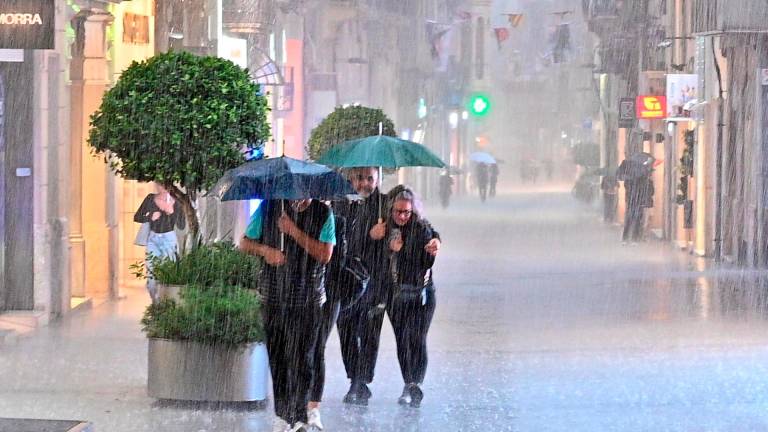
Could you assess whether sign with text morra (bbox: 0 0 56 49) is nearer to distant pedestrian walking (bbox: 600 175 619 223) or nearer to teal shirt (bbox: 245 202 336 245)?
teal shirt (bbox: 245 202 336 245)

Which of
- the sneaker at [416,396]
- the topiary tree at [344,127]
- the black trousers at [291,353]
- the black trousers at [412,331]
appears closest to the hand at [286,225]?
the black trousers at [291,353]

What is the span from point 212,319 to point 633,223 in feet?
71.3

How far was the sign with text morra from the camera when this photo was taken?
15039 mm

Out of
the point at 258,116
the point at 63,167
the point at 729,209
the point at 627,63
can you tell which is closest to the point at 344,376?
the point at 258,116

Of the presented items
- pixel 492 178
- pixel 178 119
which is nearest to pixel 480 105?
pixel 492 178

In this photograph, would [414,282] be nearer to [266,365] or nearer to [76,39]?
[266,365]

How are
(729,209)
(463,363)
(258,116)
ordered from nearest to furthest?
(258,116), (463,363), (729,209)

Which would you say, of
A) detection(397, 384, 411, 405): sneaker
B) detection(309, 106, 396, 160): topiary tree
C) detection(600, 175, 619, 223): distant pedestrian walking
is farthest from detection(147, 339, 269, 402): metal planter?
detection(600, 175, 619, 223): distant pedestrian walking

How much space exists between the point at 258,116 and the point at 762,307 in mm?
8455

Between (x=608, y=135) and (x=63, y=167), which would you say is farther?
(x=608, y=135)

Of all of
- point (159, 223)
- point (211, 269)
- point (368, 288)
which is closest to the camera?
point (368, 288)

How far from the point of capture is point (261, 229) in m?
9.92

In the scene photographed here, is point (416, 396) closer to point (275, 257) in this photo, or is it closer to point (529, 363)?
point (275, 257)

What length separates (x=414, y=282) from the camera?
1138cm
